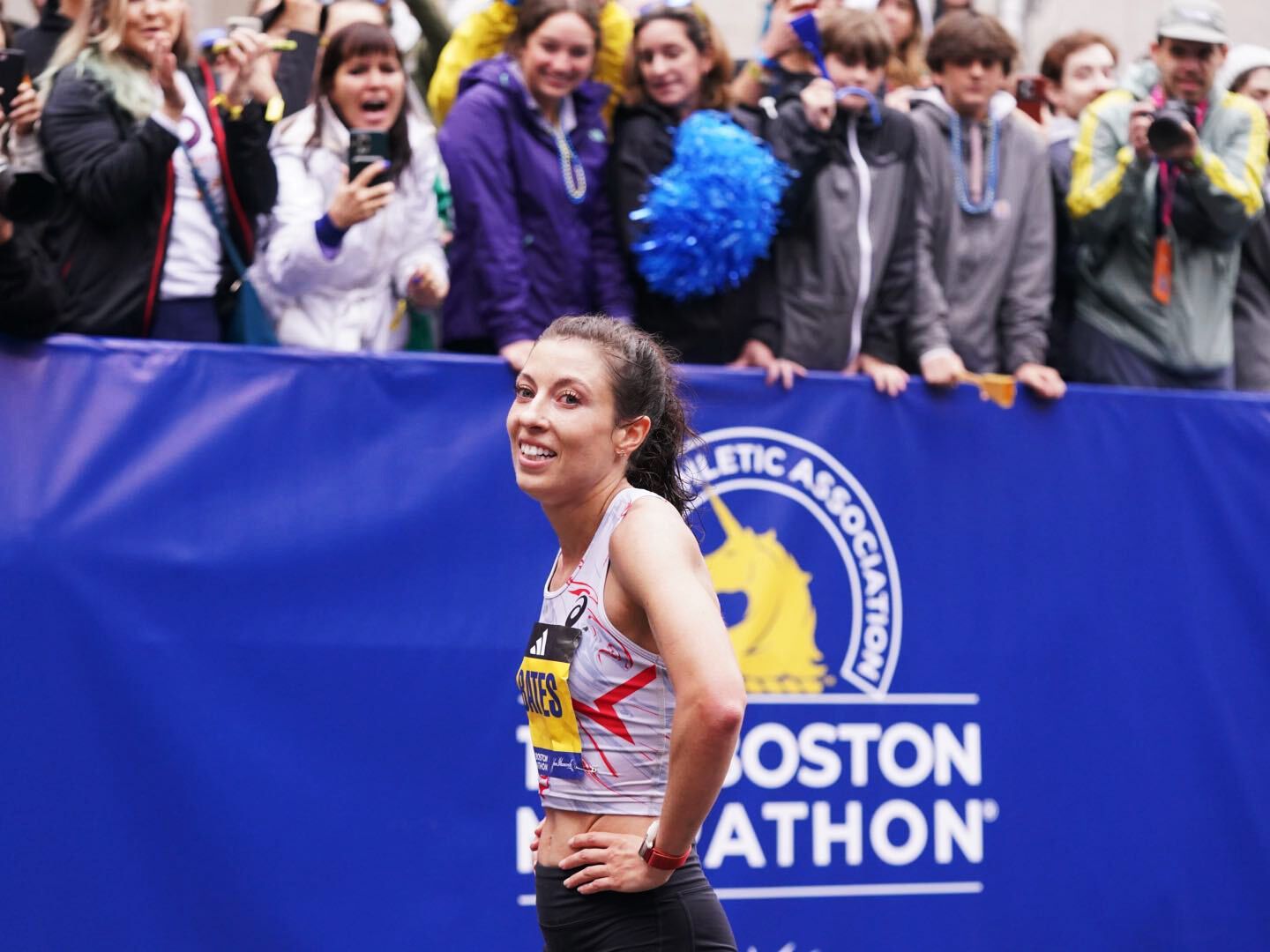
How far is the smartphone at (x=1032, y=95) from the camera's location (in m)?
6.95

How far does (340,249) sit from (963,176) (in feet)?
7.46

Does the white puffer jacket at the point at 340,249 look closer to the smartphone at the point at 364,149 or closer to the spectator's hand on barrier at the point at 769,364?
the smartphone at the point at 364,149

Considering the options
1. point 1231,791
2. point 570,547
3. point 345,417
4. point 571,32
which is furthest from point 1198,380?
point 570,547

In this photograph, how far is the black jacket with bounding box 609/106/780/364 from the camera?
5520 millimetres

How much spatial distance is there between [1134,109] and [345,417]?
2939mm

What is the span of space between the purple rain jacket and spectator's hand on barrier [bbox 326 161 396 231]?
467mm

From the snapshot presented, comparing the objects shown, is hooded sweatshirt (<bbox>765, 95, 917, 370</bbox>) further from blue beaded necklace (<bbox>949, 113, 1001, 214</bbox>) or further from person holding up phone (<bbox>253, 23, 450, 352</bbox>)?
person holding up phone (<bbox>253, 23, 450, 352</bbox>)

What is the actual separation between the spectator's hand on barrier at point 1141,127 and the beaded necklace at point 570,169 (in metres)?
1.92

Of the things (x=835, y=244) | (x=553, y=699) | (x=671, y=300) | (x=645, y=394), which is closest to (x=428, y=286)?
(x=671, y=300)

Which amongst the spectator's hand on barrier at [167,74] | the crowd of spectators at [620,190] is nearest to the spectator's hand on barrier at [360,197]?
the crowd of spectators at [620,190]

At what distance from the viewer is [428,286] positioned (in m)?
5.12

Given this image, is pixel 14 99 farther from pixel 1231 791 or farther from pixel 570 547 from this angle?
pixel 1231 791

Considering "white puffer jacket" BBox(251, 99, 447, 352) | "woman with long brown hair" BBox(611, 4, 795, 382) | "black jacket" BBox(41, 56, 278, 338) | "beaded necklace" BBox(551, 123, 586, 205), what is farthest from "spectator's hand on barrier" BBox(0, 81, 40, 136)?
"woman with long brown hair" BBox(611, 4, 795, 382)

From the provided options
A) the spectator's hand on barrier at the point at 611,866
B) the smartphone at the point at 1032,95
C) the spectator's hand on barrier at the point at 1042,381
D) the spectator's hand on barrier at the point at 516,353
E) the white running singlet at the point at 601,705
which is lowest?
the spectator's hand on barrier at the point at 611,866
